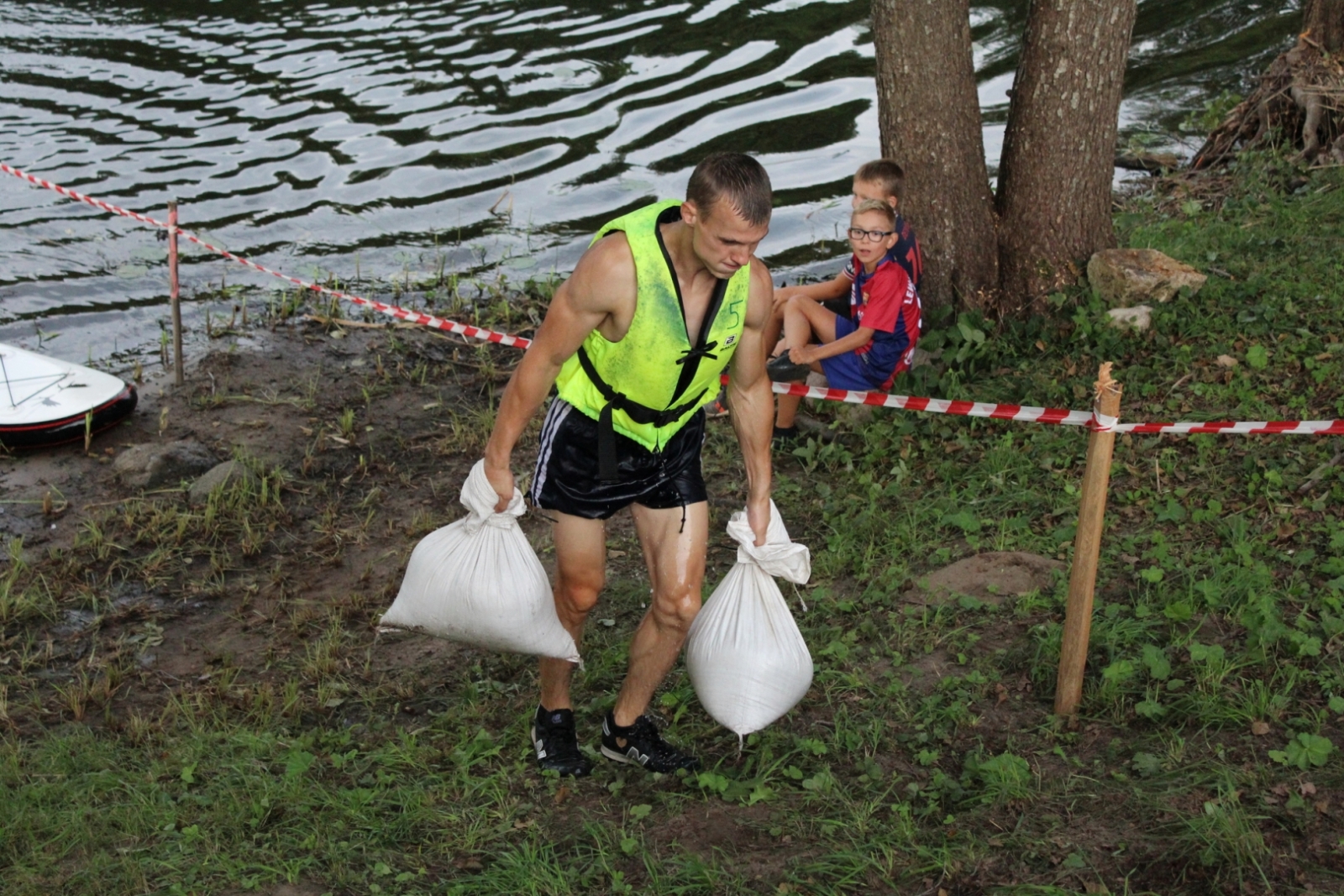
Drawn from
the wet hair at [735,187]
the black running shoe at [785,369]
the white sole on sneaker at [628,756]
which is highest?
the wet hair at [735,187]

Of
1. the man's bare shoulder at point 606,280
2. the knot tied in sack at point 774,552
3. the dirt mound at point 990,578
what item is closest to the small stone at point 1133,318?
the dirt mound at point 990,578

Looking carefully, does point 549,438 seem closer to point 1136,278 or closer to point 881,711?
point 881,711

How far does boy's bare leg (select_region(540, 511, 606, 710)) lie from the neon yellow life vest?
0.24 meters

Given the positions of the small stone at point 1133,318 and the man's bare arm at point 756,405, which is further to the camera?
the small stone at point 1133,318

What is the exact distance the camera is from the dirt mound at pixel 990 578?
5.05 meters

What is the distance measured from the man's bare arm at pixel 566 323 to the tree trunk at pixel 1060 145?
3441 millimetres

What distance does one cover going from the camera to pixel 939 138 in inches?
254

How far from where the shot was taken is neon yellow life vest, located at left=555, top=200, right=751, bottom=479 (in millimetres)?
3768

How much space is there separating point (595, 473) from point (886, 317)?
8.48ft

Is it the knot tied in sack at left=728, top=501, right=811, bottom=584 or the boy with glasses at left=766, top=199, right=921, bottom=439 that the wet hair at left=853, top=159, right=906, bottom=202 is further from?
the knot tied in sack at left=728, top=501, right=811, bottom=584

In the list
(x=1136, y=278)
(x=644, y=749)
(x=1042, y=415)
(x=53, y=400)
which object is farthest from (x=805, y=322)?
(x=53, y=400)

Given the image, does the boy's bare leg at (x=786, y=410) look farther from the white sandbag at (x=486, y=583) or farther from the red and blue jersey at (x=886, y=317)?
the white sandbag at (x=486, y=583)

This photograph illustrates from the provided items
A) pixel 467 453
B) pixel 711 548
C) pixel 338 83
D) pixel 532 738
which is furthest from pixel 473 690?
pixel 338 83

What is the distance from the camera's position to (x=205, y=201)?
10617mm
